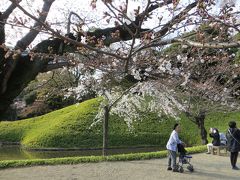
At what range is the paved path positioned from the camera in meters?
10.2

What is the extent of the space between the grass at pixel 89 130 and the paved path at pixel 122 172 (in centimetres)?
1057

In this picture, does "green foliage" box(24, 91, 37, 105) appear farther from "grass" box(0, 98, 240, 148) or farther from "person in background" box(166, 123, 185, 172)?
"person in background" box(166, 123, 185, 172)

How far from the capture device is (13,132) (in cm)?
2738

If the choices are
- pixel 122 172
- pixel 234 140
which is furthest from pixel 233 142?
pixel 122 172

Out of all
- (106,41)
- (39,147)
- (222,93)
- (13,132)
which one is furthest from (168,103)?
(106,41)

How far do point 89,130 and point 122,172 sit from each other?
43.7 feet

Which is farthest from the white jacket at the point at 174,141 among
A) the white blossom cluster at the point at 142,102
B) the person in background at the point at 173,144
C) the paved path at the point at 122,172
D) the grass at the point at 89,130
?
the grass at the point at 89,130

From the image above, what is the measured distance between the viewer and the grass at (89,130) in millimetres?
23047

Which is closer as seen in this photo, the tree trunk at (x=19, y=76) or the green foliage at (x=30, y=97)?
the tree trunk at (x=19, y=76)

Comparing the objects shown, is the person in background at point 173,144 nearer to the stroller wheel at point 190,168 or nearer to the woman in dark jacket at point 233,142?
the stroller wheel at point 190,168

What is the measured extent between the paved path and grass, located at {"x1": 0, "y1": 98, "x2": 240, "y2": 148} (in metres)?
10.6

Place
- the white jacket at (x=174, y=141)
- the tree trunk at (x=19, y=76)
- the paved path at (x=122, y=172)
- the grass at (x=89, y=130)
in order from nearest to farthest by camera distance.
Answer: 1. the tree trunk at (x=19, y=76)
2. the paved path at (x=122, y=172)
3. the white jacket at (x=174, y=141)
4. the grass at (x=89, y=130)

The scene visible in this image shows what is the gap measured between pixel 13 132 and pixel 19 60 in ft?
74.2

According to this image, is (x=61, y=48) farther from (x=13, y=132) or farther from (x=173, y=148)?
(x=13, y=132)
